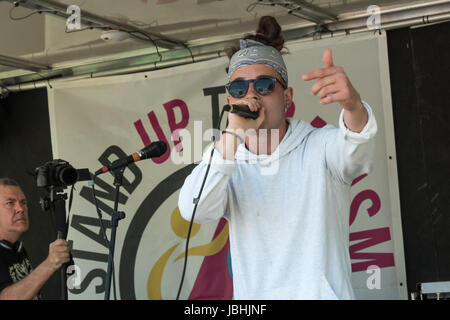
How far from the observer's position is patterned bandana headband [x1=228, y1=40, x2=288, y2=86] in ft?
6.55

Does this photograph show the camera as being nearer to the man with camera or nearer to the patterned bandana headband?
the man with camera

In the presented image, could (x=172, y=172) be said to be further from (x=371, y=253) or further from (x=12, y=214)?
(x=371, y=253)

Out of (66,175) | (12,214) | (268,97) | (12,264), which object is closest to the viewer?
(268,97)

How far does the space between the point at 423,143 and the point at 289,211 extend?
6.70 ft

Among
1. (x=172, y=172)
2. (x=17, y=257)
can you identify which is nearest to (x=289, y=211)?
(x=172, y=172)

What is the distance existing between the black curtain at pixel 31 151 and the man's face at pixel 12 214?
87 centimetres

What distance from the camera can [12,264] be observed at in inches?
148

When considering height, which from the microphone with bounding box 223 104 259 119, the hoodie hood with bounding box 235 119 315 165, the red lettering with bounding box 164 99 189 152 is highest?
the red lettering with bounding box 164 99 189 152

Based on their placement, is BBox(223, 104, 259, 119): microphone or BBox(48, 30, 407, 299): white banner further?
BBox(48, 30, 407, 299): white banner

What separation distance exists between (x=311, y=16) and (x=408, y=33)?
1.93ft

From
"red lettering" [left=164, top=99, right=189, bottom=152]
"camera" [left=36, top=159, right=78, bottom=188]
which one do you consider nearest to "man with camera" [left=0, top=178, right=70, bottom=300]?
"camera" [left=36, top=159, right=78, bottom=188]

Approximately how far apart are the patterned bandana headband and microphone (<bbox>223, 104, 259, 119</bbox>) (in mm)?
261

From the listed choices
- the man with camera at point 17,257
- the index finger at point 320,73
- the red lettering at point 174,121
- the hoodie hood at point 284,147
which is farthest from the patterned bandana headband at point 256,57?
the red lettering at point 174,121

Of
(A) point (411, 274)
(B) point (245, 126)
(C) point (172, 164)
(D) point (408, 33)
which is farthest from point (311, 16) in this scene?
(B) point (245, 126)
